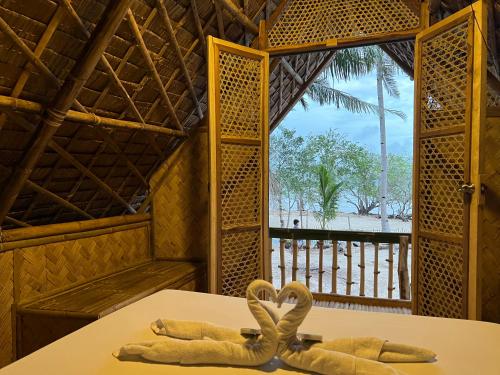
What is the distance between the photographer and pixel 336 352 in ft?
4.18

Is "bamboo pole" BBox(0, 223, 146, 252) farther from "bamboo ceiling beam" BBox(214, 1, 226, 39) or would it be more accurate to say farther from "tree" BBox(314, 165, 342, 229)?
"tree" BBox(314, 165, 342, 229)

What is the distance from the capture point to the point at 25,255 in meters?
2.59

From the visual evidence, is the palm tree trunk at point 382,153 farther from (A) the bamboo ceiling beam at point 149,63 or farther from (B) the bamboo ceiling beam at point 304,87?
(A) the bamboo ceiling beam at point 149,63

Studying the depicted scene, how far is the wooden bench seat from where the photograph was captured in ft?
7.92

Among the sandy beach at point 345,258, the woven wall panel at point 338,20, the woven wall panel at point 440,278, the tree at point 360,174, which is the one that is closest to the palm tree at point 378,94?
the tree at point 360,174

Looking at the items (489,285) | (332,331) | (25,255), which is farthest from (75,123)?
(489,285)

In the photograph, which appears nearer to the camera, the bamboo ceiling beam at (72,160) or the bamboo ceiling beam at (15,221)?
the bamboo ceiling beam at (72,160)

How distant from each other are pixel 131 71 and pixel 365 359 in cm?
245

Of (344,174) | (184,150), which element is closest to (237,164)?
(184,150)

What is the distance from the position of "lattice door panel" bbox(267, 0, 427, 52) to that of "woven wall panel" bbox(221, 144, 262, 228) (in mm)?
976

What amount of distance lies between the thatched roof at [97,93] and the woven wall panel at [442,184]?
1354 millimetres

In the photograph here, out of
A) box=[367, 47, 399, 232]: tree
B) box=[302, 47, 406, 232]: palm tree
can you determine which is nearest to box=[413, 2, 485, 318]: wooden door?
box=[302, 47, 406, 232]: palm tree

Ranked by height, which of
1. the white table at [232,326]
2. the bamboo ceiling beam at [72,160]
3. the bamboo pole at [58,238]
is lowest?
the white table at [232,326]

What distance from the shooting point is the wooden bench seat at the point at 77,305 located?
2.41 meters
